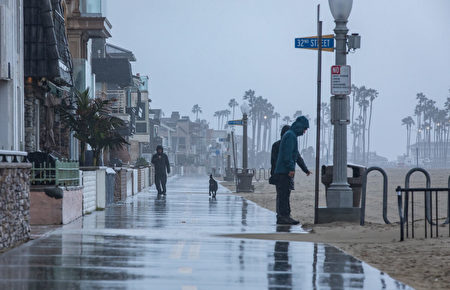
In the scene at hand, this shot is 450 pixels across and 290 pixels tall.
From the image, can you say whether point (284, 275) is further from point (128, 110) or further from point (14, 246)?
point (128, 110)

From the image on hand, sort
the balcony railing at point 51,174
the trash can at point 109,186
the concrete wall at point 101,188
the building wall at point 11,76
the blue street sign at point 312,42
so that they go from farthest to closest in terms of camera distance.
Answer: the trash can at point 109,186 < the concrete wall at point 101,188 < the building wall at point 11,76 < the blue street sign at point 312,42 < the balcony railing at point 51,174

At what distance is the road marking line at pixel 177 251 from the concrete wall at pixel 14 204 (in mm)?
2182

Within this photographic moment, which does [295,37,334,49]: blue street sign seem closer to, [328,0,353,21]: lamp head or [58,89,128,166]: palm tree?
[328,0,353,21]: lamp head

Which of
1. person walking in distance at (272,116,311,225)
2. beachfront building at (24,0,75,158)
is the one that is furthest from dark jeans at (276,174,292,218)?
beachfront building at (24,0,75,158)

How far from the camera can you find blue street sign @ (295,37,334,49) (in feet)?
59.1

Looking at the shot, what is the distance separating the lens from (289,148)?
17.8 m

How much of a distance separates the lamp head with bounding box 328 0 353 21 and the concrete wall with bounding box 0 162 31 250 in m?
7.18

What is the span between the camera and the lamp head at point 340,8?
57.3ft

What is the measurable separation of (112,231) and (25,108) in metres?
10.5

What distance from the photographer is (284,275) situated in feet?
32.1

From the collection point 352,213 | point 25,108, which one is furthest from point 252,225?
point 25,108

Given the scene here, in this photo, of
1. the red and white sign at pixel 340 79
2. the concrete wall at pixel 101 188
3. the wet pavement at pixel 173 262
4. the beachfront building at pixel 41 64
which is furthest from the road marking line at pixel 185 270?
the beachfront building at pixel 41 64

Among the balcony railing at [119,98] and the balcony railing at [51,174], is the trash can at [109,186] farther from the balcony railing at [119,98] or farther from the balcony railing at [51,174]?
the balcony railing at [119,98]

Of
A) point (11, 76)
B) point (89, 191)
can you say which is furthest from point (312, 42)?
point (11, 76)
